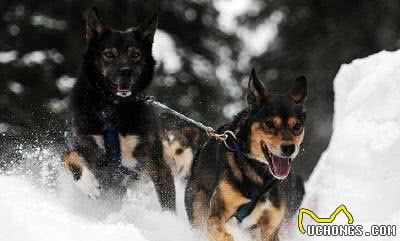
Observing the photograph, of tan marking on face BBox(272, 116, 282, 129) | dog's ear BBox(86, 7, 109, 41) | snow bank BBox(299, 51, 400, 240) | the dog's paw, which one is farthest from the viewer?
dog's ear BBox(86, 7, 109, 41)

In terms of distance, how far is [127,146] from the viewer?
6.11 metres

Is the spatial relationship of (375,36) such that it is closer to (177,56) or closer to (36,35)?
(177,56)

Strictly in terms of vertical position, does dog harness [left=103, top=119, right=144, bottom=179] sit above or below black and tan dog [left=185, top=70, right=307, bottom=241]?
above

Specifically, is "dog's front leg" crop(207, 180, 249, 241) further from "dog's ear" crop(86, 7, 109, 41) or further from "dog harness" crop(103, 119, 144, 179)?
"dog's ear" crop(86, 7, 109, 41)

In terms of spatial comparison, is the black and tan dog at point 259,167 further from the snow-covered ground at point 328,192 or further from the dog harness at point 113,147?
the dog harness at point 113,147

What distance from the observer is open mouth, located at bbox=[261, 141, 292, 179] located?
16.8ft

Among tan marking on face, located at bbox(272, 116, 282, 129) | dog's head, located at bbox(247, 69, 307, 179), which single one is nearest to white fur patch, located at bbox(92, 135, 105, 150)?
dog's head, located at bbox(247, 69, 307, 179)

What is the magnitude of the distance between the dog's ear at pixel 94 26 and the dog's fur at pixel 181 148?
45.8 inches

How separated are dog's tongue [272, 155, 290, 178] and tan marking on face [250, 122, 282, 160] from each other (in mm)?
117

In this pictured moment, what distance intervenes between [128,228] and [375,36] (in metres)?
9.24

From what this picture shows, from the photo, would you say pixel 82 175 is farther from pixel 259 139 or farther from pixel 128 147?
pixel 259 139

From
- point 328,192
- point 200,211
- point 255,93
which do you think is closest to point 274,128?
point 255,93

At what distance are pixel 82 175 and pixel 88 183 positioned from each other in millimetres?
75

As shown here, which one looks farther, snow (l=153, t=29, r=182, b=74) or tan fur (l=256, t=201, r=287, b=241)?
snow (l=153, t=29, r=182, b=74)
